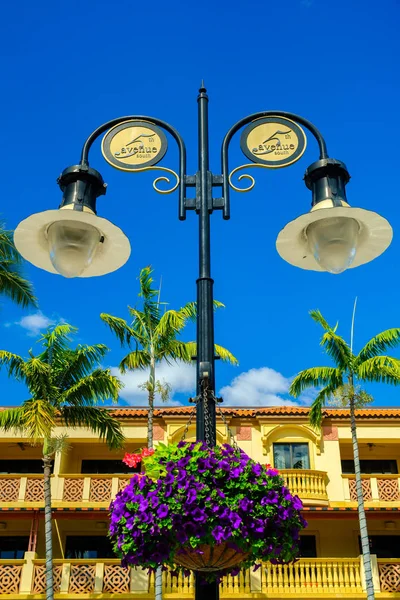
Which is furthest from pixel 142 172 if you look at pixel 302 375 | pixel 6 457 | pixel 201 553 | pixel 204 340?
pixel 6 457

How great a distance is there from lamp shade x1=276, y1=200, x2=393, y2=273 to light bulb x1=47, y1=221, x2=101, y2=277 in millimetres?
1384

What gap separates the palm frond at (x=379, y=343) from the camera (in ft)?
74.3

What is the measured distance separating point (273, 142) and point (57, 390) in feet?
56.9

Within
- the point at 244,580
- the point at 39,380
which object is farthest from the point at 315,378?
the point at 39,380

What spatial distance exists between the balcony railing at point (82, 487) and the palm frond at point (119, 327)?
4908 millimetres

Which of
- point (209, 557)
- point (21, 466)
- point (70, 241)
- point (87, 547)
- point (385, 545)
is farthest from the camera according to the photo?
point (21, 466)

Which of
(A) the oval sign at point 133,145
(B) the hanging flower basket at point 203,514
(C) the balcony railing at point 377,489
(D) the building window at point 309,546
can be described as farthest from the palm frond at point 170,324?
(B) the hanging flower basket at point 203,514

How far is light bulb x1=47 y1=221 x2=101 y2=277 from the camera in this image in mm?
5059

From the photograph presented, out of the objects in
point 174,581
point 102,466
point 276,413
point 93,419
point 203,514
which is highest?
point 276,413

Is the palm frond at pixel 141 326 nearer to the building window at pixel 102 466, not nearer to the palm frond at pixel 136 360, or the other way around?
the palm frond at pixel 136 360

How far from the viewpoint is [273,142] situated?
5645mm

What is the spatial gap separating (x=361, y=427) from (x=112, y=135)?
23166 millimetres

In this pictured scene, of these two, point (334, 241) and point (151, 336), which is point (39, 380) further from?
point (334, 241)

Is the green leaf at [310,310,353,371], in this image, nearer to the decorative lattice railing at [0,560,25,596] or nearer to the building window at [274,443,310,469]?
the building window at [274,443,310,469]
